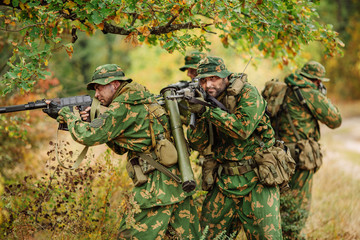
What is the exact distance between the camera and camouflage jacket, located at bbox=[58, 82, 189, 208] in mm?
3594

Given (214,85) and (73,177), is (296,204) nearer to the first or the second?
(214,85)

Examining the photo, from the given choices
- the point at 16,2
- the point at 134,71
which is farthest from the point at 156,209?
the point at 134,71

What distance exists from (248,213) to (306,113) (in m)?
2.04

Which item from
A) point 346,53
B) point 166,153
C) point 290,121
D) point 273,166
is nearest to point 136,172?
point 166,153

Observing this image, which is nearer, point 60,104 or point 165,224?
point 165,224

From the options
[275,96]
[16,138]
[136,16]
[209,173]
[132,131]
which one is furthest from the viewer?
[16,138]

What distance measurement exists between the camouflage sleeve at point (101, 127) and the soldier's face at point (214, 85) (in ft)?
3.05

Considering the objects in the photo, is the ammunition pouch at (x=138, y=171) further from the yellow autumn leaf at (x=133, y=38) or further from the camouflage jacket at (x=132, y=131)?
the yellow autumn leaf at (x=133, y=38)

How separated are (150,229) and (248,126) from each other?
1.37 m

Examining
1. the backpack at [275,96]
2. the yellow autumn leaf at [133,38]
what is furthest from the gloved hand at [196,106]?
the backpack at [275,96]

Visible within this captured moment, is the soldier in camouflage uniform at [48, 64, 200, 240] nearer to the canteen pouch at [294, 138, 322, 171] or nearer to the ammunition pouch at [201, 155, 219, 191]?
the ammunition pouch at [201, 155, 219, 191]

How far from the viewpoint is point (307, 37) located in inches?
193

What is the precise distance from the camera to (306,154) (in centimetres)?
540

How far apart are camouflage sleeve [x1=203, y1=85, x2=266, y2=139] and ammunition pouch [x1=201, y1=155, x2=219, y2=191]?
670 millimetres
